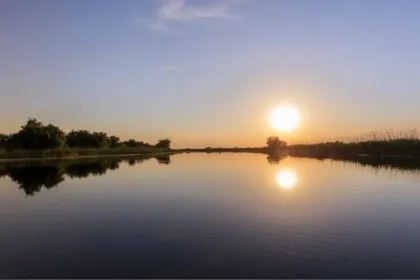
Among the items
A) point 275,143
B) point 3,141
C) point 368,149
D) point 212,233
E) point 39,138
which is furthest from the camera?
point 275,143

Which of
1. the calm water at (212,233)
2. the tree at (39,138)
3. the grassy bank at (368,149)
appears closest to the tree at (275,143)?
the grassy bank at (368,149)

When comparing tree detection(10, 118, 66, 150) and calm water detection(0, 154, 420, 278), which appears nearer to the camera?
calm water detection(0, 154, 420, 278)

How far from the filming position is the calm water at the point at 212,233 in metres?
10.6

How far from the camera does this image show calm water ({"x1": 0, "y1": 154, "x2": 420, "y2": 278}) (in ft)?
34.7

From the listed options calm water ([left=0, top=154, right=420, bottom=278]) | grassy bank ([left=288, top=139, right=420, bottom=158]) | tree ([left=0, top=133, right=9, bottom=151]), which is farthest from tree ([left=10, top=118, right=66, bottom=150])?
calm water ([left=0, top=154, right=420, bottom=278])

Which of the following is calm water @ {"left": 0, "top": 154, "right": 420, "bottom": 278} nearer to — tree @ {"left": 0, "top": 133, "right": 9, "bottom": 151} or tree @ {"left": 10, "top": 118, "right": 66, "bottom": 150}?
tree @ {"left": 10, "top": 118, "right": 66, "bottom": 150}

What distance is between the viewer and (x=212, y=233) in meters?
14.5

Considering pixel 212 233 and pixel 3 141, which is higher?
pixel 3 141

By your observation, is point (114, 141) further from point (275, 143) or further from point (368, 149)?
point (368, 149)

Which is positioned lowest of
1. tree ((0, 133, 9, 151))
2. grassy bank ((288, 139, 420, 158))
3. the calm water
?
the calm water

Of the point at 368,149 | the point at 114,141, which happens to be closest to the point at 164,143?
the point at 114,141

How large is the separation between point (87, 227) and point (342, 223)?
9.05m

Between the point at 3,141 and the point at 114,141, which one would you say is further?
the point at 114,141

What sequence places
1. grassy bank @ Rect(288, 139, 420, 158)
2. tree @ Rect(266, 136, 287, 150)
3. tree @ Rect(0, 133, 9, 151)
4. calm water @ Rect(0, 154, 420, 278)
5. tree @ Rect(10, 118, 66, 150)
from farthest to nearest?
tree @ Rect(266, 136, 287, 150) < tree @ Rect(0, 133, 9, 151) < tree @ Rect(10, 118, 66, 150) < grassy bank @ Rect(288, 139, 420, 158) < calm water @ Rect(0, 154, 420, 278)
